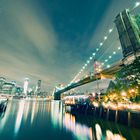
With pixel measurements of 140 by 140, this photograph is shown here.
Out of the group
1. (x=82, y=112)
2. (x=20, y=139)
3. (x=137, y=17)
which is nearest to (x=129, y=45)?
(x=137, y=17)

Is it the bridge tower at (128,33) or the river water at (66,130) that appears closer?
the river water at (66,130)

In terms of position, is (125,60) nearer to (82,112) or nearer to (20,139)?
(82,112)

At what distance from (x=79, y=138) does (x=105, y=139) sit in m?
3.62

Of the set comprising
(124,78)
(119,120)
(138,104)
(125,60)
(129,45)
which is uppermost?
(129,45)

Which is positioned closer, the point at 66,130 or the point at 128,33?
the point at 66,130

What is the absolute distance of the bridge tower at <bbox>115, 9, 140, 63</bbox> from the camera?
3806cm

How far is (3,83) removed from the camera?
191875mm

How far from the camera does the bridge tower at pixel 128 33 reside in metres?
38.1

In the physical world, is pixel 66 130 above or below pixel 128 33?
below

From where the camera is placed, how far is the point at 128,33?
4156cm

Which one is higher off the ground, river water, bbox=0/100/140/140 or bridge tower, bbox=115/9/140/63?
bridge tower, bbox=115/9/140/63

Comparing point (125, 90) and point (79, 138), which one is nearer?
point (79, 138)

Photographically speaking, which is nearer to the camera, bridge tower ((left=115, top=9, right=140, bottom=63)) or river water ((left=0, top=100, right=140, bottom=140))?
river water ((left=0, top=100, right=140, bottom=140))

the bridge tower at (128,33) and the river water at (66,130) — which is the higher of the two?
the bridge tower at (128,33)
